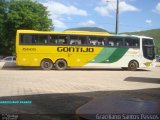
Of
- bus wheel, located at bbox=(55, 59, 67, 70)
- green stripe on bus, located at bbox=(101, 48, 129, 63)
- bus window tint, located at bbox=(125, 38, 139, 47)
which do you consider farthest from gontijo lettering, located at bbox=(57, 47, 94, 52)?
bus window tint, located at bbox=(125, 38, 139, 47)

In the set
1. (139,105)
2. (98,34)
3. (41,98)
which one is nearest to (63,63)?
(98,34)

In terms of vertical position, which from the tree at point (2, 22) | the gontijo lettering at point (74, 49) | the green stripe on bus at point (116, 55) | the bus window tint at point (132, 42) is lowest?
the green stripe on bus at point (116, 55)

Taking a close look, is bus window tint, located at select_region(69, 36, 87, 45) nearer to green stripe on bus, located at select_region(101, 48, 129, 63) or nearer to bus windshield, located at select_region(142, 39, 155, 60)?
green stripe on bus, located at select_region(101, 48, 129, 63)

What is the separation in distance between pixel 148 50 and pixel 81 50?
5.26 m

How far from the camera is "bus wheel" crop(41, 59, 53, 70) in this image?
89.5ft

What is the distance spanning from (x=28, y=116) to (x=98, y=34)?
69.5 ft

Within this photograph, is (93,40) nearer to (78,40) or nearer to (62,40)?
(78,40)

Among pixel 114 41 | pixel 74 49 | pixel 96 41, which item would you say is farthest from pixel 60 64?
pixel 114 41

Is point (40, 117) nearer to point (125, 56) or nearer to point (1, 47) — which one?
point (125, 56)

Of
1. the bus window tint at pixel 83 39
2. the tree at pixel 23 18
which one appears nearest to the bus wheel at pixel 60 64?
the bus window tint at pixel 83 39

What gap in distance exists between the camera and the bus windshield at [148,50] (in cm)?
2923

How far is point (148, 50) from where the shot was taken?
2942 centimetres

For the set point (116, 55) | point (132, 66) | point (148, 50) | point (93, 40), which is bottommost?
point (132, 66)

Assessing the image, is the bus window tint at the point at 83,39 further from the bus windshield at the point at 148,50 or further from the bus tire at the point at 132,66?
the bus windshield at the point at 148,50
